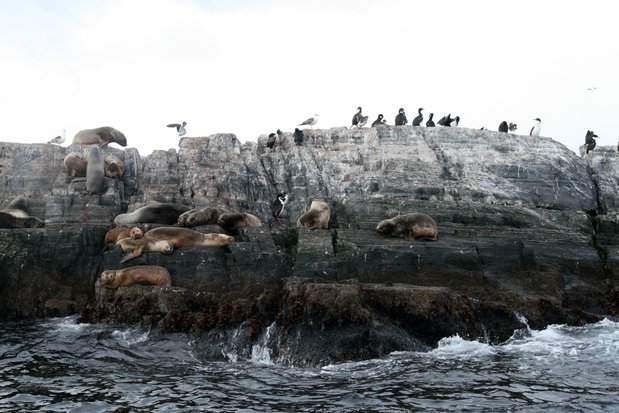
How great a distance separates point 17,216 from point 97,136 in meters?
8.57

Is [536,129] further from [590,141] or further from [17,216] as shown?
[17,216]

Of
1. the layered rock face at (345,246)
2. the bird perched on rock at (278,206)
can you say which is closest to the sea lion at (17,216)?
the layered rock face at (345,246)

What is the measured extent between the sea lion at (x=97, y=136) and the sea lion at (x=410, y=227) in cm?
1364

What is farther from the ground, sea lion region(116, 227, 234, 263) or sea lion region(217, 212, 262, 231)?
sea lion region(217, 212, 262, 231)

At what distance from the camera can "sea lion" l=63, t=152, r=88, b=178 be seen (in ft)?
78.3

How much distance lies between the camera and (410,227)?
18516mm

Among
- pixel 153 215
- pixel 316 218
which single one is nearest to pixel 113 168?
pixel 153 215

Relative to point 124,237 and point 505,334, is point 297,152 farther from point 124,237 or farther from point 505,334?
point 505,334

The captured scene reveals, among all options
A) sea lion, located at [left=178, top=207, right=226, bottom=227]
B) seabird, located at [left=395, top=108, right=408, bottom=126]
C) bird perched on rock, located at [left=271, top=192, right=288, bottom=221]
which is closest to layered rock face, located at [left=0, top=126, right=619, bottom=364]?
bird perched on rock, located at [left=271, top=192, right=288, bottom=221]

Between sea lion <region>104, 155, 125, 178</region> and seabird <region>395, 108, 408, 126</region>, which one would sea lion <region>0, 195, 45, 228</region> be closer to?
sea lion <region>104, 155, 125, 178</region>

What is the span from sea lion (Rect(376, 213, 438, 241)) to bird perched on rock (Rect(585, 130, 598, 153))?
11.2 meters

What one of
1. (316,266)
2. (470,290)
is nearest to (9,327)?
(316,266)

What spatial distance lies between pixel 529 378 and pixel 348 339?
3227 millimetres

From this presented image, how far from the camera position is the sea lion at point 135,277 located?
15445mm
